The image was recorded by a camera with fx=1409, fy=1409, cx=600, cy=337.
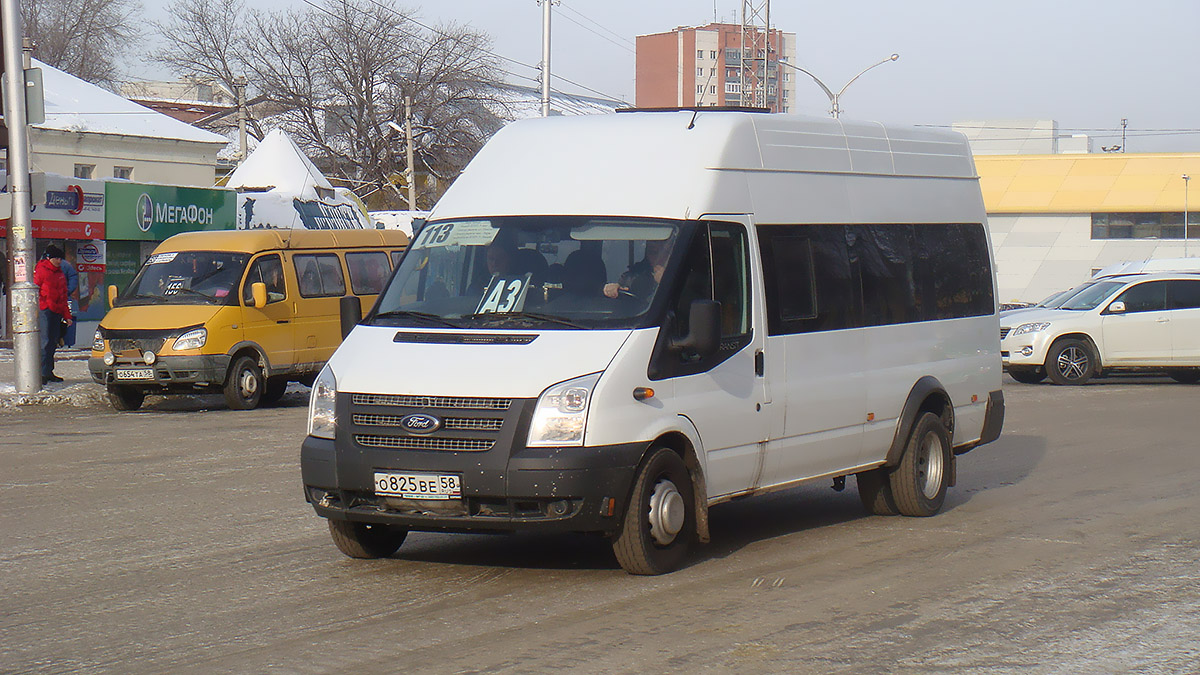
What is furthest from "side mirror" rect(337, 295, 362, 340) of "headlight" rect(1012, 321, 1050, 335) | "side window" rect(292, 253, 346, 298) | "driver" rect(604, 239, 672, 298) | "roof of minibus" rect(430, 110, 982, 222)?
"headlight" rect(1012, 321, 1050, 335)

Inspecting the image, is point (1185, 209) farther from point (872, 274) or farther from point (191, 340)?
point (872, 274)

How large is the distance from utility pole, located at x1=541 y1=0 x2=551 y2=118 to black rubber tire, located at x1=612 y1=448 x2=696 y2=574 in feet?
92.3

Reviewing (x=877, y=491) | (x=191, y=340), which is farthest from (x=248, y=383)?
(x=877, y=491)

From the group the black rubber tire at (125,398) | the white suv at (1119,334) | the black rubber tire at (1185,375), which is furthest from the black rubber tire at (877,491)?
the black rubber tire at (1185,375)

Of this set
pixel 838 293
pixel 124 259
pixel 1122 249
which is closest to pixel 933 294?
pixel 838 293

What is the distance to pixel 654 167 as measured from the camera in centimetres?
791

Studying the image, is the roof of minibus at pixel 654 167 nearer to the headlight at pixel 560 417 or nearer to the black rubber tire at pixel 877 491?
the headlight at pixel 560 417

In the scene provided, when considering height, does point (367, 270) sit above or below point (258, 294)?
above

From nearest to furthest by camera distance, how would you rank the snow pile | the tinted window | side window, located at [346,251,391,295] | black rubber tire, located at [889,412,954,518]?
the tinted window, black rubber tire, located at [889,412,954,518], side window, located at [346,251,391,295], the snow pile

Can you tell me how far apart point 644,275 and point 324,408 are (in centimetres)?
180

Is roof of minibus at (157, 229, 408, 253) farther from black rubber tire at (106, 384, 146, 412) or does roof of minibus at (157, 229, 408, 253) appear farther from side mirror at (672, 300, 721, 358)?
side mirror at (672, 300, 721, 358)

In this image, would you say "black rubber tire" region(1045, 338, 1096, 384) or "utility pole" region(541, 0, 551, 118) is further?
"utility pole" region(541, 0, 551, 118)

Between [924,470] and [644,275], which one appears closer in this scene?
[644,275]

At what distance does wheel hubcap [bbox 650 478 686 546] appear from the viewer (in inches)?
284
